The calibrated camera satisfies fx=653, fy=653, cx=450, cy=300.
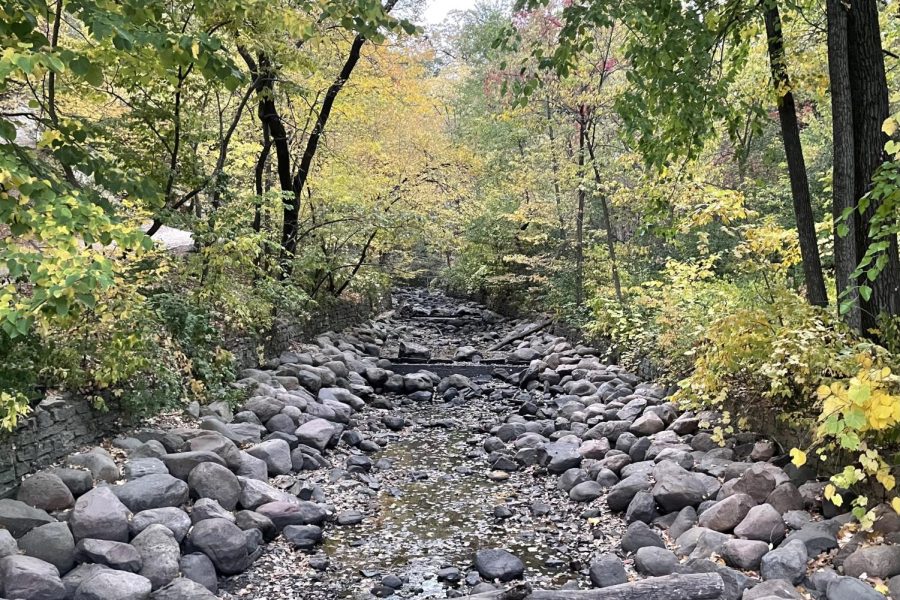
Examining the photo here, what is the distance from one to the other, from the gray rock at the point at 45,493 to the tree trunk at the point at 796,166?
19.7 ft

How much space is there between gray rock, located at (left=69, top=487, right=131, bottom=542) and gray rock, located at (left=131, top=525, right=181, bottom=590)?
139 millimetres

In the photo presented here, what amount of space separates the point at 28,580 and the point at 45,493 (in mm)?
866

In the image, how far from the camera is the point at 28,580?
362 cm

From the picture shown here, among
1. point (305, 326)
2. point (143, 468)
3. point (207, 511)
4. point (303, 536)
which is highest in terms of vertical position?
point (305, 326)

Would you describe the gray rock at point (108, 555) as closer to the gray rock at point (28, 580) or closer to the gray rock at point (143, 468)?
the gray rock at point (28, 580)

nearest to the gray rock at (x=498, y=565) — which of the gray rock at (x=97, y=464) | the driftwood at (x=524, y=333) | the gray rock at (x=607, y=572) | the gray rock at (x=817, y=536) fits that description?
the gray rock at (x=607, y=572)

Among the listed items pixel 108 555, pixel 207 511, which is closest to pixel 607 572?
pixel 207 511

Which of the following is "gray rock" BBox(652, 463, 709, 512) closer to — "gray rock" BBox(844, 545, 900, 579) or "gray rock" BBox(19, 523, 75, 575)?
"gray rock" BBox(844, 545, 900, 579)

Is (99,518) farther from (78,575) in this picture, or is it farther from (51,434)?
(51,434)

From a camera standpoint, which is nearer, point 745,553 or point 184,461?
point 745,553

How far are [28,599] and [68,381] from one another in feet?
6.49

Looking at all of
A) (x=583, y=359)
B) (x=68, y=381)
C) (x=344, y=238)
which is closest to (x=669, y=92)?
(x=68, y=381)

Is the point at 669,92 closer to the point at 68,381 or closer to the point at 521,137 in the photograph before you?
the point at 68,381

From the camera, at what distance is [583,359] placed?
1088cm
